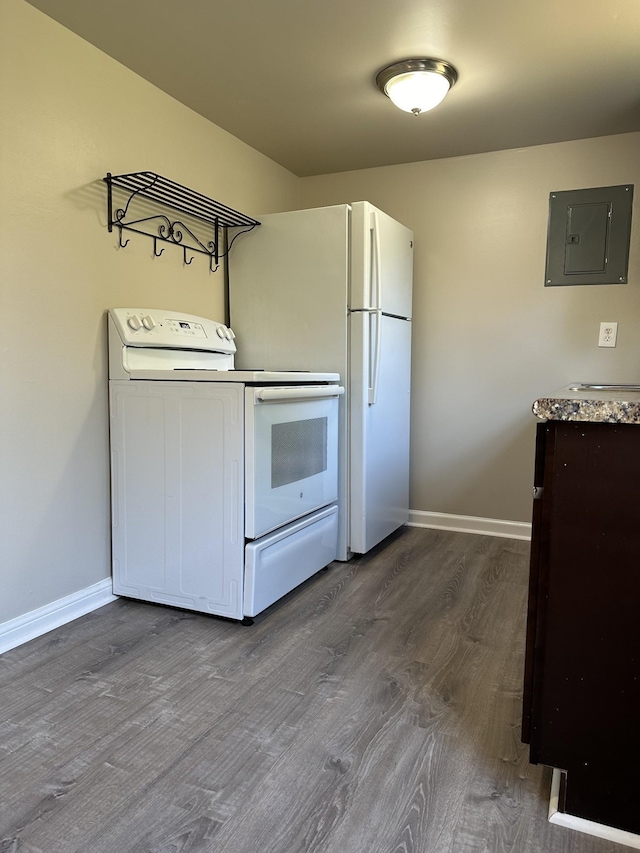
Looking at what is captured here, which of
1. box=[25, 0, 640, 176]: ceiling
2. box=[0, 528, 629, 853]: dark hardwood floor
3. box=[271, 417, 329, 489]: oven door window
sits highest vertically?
box=[25, 0, 640, 176]: ceiling

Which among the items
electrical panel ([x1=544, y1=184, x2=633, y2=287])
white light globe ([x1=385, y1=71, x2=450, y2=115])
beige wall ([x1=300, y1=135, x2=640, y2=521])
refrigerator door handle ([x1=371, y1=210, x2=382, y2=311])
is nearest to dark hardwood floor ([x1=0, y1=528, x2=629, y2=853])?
beige wall ([x1=300, y1=135, x2=640, y2=521])

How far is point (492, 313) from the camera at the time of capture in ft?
10.4

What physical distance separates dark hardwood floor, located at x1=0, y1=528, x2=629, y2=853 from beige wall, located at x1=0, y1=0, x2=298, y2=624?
320 millimetres

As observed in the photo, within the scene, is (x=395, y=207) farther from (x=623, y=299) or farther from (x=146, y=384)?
(x=146, y=384)

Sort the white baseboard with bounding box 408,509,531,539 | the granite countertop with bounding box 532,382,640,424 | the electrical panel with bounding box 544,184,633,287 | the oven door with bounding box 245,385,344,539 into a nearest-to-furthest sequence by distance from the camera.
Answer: the granite countertop with bounding box 532,382,640,424
the oven door with bounding box 245,385,344,539
the electrical panel with bounding box 544,184,633,287
the white baseboard with bounding box 408,509,531,539

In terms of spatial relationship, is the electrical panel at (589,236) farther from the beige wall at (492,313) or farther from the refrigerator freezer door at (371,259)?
the refrigerator freezer door at (371,259)

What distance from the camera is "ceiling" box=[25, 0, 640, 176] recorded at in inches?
73.4

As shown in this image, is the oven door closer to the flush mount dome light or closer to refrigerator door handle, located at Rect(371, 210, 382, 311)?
refrigerator door handle, located at Rect(371, 210, 382, 311)

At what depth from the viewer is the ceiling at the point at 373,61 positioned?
1865mm

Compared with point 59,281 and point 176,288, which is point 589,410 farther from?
point 176,288

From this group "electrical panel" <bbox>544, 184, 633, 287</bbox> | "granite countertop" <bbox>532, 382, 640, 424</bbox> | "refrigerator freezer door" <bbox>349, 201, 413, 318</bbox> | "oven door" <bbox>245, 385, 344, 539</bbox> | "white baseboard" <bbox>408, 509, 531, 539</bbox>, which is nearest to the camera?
"granite countertop" <bbox>532, 382, 640, 424</bbox>

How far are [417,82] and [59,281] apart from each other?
152 centimetres

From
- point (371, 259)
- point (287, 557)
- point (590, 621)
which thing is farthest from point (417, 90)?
point (590, 621)

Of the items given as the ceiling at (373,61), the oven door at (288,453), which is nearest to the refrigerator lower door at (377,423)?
the oven door at (288,453)
